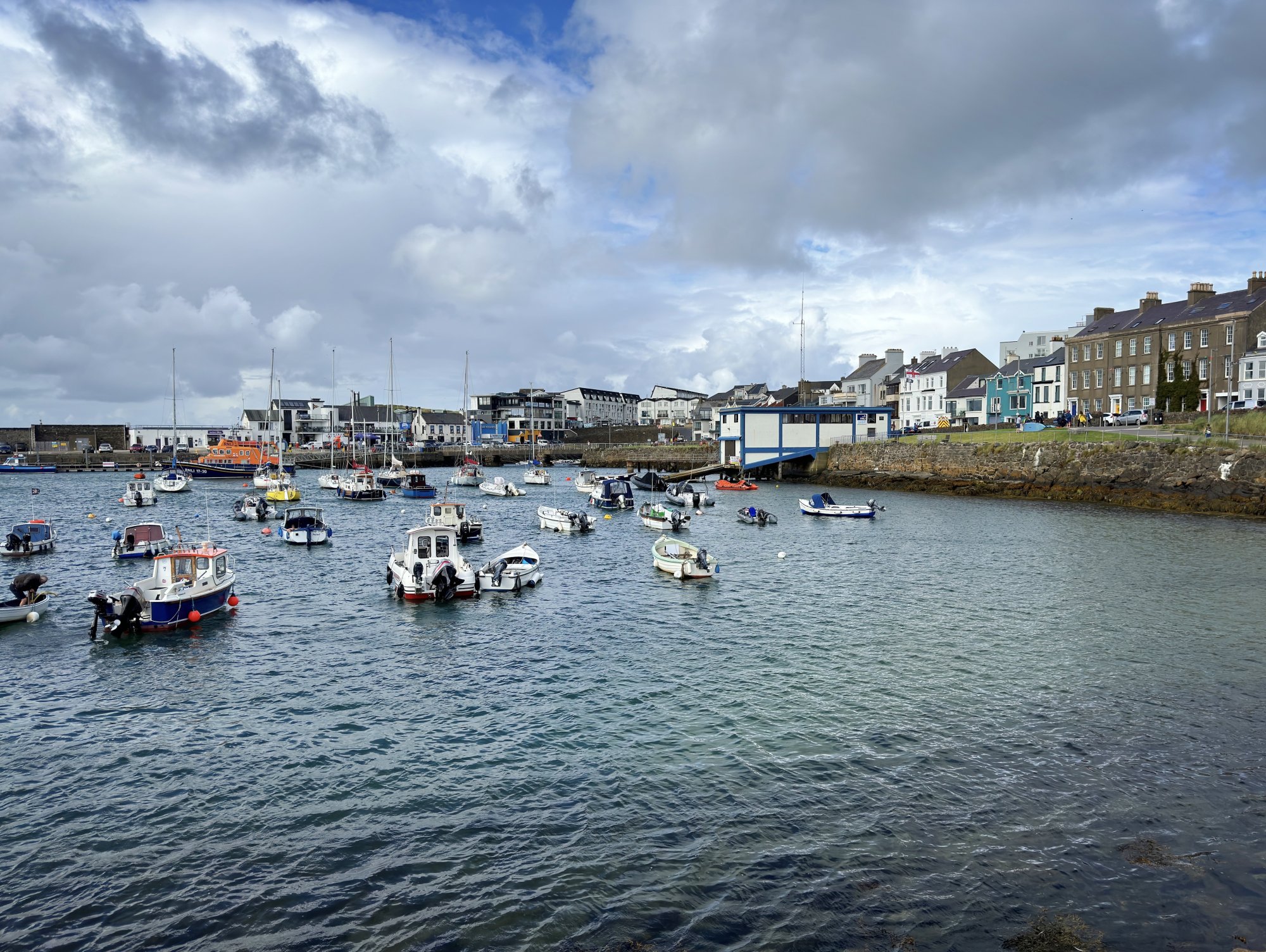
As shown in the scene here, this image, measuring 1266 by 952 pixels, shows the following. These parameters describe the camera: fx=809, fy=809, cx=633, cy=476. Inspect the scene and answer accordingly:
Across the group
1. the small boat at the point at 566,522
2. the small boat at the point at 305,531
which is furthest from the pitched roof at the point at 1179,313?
the small boat at the point at 305,531

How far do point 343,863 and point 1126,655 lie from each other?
2542cm

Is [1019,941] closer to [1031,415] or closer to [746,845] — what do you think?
[746,845]

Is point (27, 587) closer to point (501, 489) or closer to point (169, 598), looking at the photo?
point (169, 598)

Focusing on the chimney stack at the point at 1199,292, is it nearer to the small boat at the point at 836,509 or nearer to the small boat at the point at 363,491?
the small boat at the point at 836,509

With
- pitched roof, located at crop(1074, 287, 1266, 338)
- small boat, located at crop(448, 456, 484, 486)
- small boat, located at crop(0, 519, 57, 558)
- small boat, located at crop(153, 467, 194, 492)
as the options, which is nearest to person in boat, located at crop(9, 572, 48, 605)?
small boat, located at crop(0, 519, 57, 558)

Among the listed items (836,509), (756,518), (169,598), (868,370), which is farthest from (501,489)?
(868,370)

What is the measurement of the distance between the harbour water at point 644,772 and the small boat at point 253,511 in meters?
40.8

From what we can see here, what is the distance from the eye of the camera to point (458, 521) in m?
58.0

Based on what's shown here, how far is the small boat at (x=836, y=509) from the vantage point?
72.1 metres

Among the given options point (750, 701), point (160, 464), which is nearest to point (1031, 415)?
point (750, 701)

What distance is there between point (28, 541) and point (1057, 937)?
61.3 meters

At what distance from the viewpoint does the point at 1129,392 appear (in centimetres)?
9950

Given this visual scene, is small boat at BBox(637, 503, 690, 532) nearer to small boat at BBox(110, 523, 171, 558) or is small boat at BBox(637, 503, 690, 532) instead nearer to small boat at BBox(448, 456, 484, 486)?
small boat at BBox(110, 523, 171, 558)

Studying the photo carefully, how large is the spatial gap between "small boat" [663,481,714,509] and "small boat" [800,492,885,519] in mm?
10847
